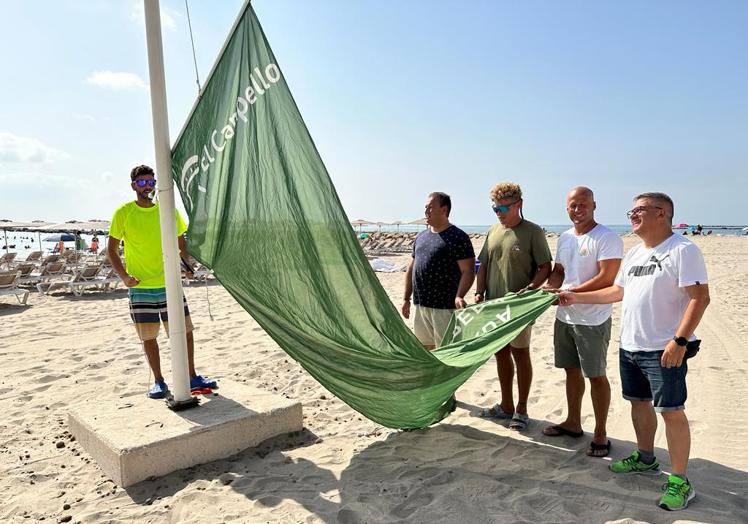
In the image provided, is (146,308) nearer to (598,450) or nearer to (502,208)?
(502,208)

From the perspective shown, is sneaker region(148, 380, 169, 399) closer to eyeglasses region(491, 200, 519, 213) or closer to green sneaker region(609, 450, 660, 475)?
eyeglasses region(491, 200, 519, 213)

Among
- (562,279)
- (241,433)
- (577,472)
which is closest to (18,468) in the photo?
(241,433)

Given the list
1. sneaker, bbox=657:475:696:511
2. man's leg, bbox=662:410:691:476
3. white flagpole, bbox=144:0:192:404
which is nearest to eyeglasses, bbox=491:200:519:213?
man's leg, bbox=662:410:691:476

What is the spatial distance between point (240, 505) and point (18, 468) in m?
1.72

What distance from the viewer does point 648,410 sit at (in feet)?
10.4

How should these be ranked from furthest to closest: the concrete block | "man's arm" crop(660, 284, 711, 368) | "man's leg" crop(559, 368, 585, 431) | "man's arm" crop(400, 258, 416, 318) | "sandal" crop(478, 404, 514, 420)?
"man's arm" crop(400, 258, 416, 318) → "sandal" crop(478, 404, 514, 420) → "man's leg" crop(559, 368, 585, 431) → the concrete block → "man's arm" crop(660, 284, 711, 368)

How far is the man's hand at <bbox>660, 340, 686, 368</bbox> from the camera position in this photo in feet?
8.83

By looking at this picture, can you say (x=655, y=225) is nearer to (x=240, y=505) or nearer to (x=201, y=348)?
(x=240, y=505)

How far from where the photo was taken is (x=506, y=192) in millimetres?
3805

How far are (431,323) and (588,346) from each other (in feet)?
4.31

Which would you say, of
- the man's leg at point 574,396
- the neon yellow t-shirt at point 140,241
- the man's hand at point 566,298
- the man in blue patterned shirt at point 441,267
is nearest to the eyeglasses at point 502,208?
the man in blue patterned shirt at point 441,267

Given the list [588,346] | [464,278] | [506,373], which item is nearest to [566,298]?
[588,346]

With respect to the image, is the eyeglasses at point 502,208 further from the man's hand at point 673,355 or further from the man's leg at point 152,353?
the man's leg at point 152,353

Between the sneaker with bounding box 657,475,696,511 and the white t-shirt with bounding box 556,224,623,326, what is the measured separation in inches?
40.3
